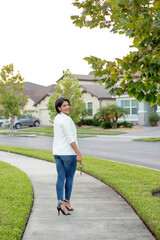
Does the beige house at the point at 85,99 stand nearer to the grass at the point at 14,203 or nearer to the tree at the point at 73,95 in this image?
the tree at the point at 73,95

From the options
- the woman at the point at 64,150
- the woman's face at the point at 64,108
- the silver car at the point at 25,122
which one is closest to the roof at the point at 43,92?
the silver car at the point at 25,122

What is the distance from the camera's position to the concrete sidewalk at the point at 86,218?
4293 millimetres

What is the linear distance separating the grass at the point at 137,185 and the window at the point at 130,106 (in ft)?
81.4

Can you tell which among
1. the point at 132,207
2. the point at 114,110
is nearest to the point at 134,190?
the point at 132,207

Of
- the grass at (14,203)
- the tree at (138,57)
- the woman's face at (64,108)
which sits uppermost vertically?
the tree at (138,57)

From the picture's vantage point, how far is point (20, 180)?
25.3 feet

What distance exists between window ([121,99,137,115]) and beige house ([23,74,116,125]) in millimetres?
3231

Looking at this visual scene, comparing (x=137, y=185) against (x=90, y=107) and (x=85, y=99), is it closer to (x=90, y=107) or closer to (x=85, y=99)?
(x=90, y=107)

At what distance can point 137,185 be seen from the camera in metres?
7.14

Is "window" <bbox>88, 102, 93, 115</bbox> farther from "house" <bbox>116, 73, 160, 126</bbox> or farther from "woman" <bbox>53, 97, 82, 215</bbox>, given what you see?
"woman" <bbox>53, 97, 82, 215</bbox>

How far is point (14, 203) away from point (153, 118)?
2712 centimetres

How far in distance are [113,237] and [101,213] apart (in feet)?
3.40

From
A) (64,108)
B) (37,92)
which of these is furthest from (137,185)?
(37,92)

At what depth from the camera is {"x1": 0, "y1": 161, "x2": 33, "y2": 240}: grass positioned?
442cm
